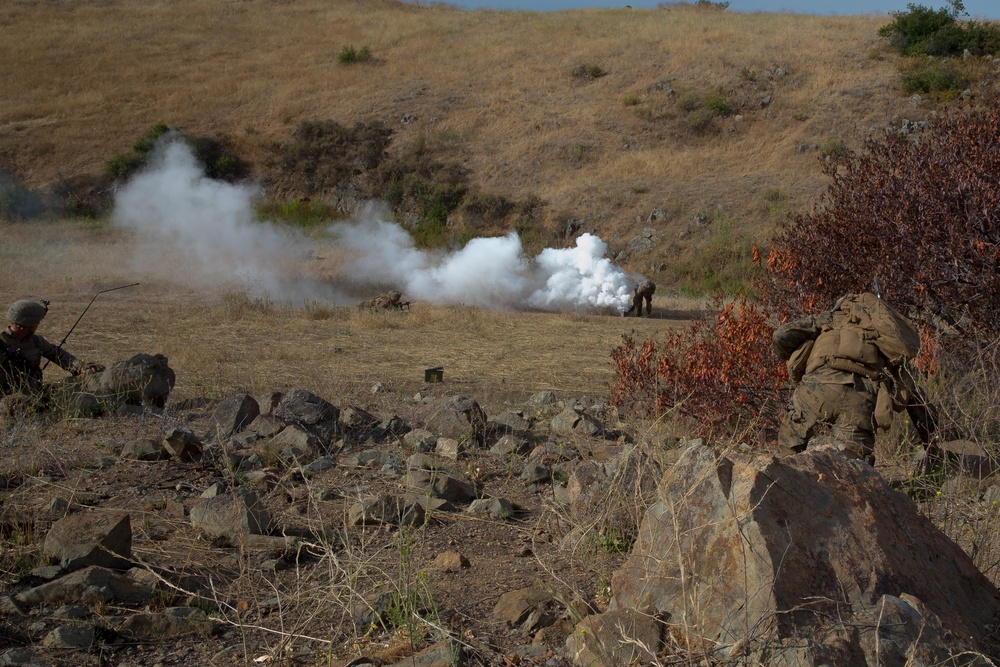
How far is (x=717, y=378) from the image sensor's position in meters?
7.59

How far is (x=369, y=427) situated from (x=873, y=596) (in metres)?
4.59

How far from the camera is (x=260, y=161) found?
38406 mm

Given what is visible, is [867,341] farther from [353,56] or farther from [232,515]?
[353,56]

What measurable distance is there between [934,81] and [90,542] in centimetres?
3815

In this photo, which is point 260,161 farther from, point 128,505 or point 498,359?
point 128,505

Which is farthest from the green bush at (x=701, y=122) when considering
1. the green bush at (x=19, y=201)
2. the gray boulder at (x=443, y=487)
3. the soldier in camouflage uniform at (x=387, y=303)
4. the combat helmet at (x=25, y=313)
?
the gray boulder at (x=443, y=487)

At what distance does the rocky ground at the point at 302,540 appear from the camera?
3.22 metres

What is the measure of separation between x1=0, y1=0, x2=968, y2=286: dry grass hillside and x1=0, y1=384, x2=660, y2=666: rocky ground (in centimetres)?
2260

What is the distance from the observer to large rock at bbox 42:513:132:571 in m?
3.75

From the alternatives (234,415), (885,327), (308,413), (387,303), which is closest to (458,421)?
(308,413)

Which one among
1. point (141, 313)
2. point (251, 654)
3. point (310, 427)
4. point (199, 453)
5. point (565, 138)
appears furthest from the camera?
point (565, 138)

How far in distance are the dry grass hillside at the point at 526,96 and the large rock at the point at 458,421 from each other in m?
21.4

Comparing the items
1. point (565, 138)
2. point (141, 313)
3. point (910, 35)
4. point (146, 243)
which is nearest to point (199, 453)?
point (141, 313)

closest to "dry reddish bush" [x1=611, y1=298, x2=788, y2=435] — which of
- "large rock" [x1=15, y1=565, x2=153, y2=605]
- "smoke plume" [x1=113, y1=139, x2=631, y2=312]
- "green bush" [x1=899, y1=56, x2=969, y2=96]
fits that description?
"large rock" [x1=15, y1=565, x2=153, y2=605]
